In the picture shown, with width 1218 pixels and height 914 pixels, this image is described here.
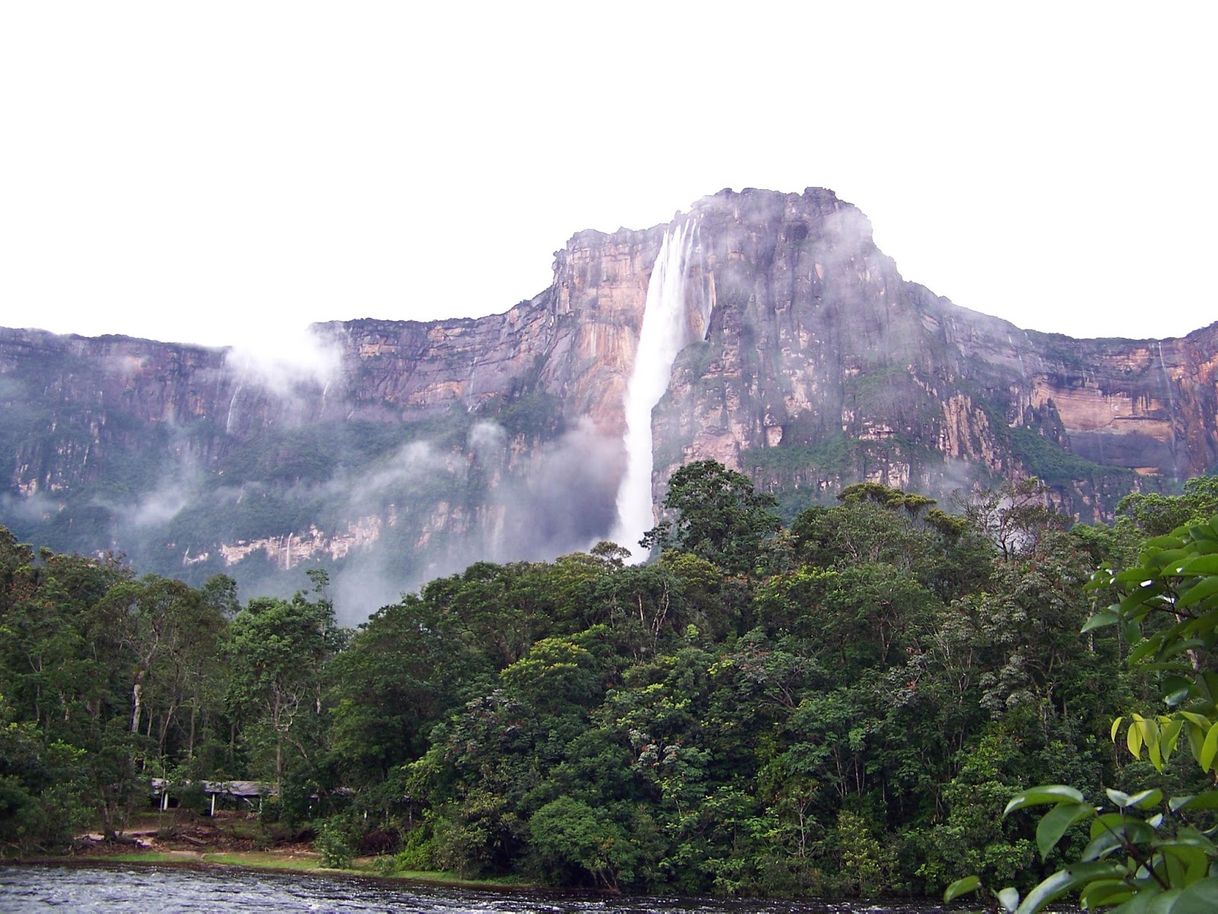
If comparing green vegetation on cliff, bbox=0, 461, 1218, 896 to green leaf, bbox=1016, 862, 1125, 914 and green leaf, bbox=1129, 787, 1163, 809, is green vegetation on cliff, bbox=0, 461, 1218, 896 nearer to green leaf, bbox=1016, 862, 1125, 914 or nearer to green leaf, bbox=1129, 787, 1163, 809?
green leaf, bbox=1129, 787, 1163, 809

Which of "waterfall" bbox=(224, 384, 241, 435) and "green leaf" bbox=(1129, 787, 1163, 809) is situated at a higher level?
"waterfall" bbox=(224, 384, 241, 435)

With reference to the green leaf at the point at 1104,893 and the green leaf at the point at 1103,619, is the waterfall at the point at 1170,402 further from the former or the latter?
the green leaf at the point at 1104,893

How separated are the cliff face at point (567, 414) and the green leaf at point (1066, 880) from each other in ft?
389

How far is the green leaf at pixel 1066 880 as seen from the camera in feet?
8.79

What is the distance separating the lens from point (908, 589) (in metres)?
38.6

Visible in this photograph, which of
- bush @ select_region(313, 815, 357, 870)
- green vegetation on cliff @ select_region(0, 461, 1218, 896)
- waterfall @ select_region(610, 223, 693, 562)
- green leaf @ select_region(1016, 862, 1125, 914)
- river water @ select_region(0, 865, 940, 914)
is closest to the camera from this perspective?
green leaf @ select_region(1016, 862, 1125, 914)

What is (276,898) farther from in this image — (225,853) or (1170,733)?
(1170,733)

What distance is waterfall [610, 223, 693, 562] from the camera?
471 ft

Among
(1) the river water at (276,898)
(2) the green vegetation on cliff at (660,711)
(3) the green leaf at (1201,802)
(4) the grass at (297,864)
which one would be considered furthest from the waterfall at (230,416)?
(3) the green leaf at (1201,802)

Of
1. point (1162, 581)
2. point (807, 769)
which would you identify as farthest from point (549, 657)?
point (1162, 581)

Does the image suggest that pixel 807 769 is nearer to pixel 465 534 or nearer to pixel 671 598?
pixel 671 598

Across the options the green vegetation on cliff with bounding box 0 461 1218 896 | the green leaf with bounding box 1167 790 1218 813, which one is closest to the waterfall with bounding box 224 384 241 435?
the green vegetation on cliff with bounding box 0 461 1218 896

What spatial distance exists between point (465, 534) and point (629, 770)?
119 m

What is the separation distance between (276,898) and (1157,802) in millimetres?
28368
